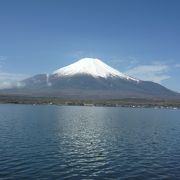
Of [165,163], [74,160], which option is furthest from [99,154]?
[165,163]

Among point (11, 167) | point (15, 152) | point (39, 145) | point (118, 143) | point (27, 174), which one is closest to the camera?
point (27, 174)

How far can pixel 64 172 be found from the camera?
Result: 37.0 metres

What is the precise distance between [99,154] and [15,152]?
34.7ft

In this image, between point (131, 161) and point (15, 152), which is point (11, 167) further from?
point (131, 161)

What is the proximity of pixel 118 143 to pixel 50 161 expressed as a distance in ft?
62.2

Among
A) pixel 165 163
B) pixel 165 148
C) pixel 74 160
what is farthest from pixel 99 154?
pixel 165 148

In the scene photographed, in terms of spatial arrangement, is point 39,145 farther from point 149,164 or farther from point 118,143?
point 149,164

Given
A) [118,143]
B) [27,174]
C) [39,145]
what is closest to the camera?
[27,174]

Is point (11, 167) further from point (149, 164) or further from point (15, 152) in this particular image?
point (149, 164)

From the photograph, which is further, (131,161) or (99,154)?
(99,154)

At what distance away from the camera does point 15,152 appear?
46062mm

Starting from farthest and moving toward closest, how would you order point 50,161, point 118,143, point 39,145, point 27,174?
point 118,143
point 39,145
point 50,161
point 27,174

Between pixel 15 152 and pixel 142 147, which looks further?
pixel 142 147

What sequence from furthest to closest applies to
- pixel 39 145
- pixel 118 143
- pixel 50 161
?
pixel 118 143
pixel 39 145
pixel 50 161
